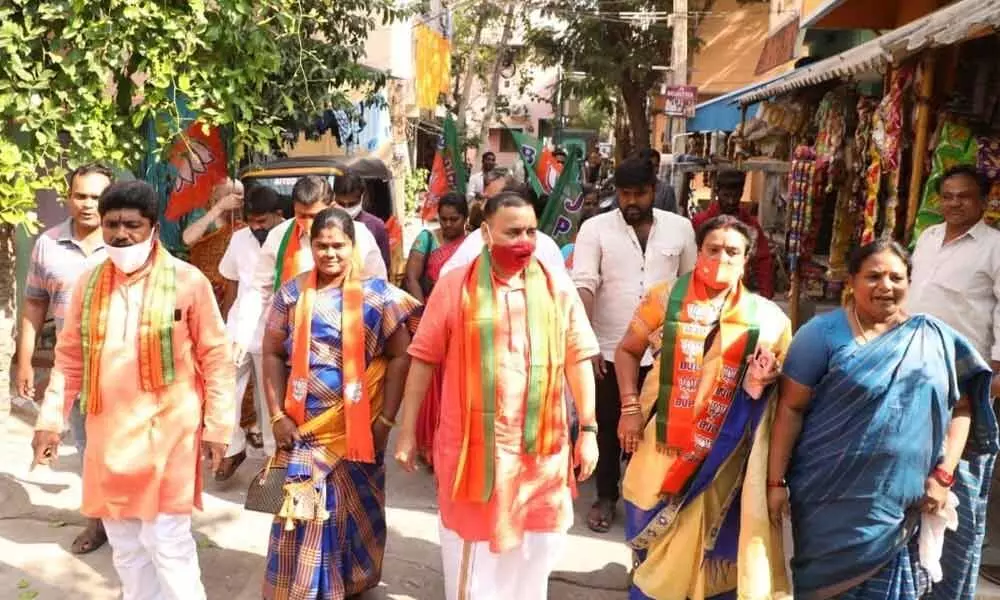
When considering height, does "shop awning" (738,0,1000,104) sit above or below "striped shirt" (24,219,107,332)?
above

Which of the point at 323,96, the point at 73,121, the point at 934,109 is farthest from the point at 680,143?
the point at 73,121

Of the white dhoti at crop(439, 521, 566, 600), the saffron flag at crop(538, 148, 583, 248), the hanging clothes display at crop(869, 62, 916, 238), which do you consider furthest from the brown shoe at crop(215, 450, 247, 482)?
the hanging clothes display at crop(869, 62, 916, 238)

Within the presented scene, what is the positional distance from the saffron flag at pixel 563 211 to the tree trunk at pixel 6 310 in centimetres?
358

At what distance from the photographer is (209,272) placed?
5.97 meters

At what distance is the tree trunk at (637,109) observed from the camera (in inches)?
893

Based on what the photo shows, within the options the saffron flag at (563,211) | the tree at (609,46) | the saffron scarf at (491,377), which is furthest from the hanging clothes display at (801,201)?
the tree at (609,46)

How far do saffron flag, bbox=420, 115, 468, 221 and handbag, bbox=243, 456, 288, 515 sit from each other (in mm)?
4220

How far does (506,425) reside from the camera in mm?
2936

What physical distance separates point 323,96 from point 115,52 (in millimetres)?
2192

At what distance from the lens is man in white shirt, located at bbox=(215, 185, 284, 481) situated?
4.57 meters

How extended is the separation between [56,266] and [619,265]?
2.65 metres

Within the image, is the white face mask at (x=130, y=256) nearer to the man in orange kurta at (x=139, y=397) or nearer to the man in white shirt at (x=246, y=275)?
the man in orange kurta at (x=139, y=397)

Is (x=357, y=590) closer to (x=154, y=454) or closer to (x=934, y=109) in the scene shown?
(x=154, y=454)

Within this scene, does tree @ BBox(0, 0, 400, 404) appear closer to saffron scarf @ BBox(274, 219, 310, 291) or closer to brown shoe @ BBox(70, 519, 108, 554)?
saffron scarf @ BBox(274, 219, 310, 291)
